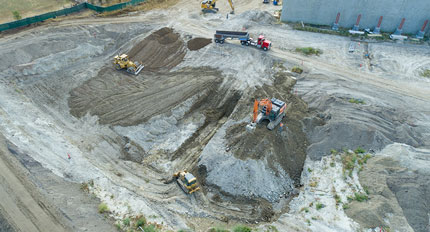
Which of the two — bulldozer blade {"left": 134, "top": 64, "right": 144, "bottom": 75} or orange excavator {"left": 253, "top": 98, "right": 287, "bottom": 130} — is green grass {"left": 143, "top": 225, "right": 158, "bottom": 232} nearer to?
orange excavator {"left": 253, "top": 98, "right": 287, "bottom": 130}

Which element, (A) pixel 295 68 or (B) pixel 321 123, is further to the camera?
(A) pixel 295 68

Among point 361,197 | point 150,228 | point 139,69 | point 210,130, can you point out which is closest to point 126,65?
point 139,69

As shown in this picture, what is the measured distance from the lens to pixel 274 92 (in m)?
26.0

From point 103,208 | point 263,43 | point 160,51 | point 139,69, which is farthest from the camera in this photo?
point 160,51

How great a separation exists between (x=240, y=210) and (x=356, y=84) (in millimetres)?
18035

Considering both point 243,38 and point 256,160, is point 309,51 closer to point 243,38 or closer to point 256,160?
point 243,38

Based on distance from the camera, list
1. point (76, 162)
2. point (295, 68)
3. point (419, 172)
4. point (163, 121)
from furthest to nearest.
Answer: point (295, 68)
point (163, 121)
point (76, 162)
point (419, 172)

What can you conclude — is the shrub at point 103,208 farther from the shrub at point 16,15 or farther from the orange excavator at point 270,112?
the shrub at point 16,15

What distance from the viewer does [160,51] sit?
105 ft

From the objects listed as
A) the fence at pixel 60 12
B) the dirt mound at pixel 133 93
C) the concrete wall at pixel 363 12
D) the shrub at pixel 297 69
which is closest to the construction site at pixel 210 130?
the dirt mound at pixel 133 93

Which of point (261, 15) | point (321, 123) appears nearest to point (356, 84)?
point (321, 123)

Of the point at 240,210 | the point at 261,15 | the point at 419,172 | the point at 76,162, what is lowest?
the point at 240,210

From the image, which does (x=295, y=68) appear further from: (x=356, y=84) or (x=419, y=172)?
(x=419, y=172)

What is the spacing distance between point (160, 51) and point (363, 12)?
2639cm
